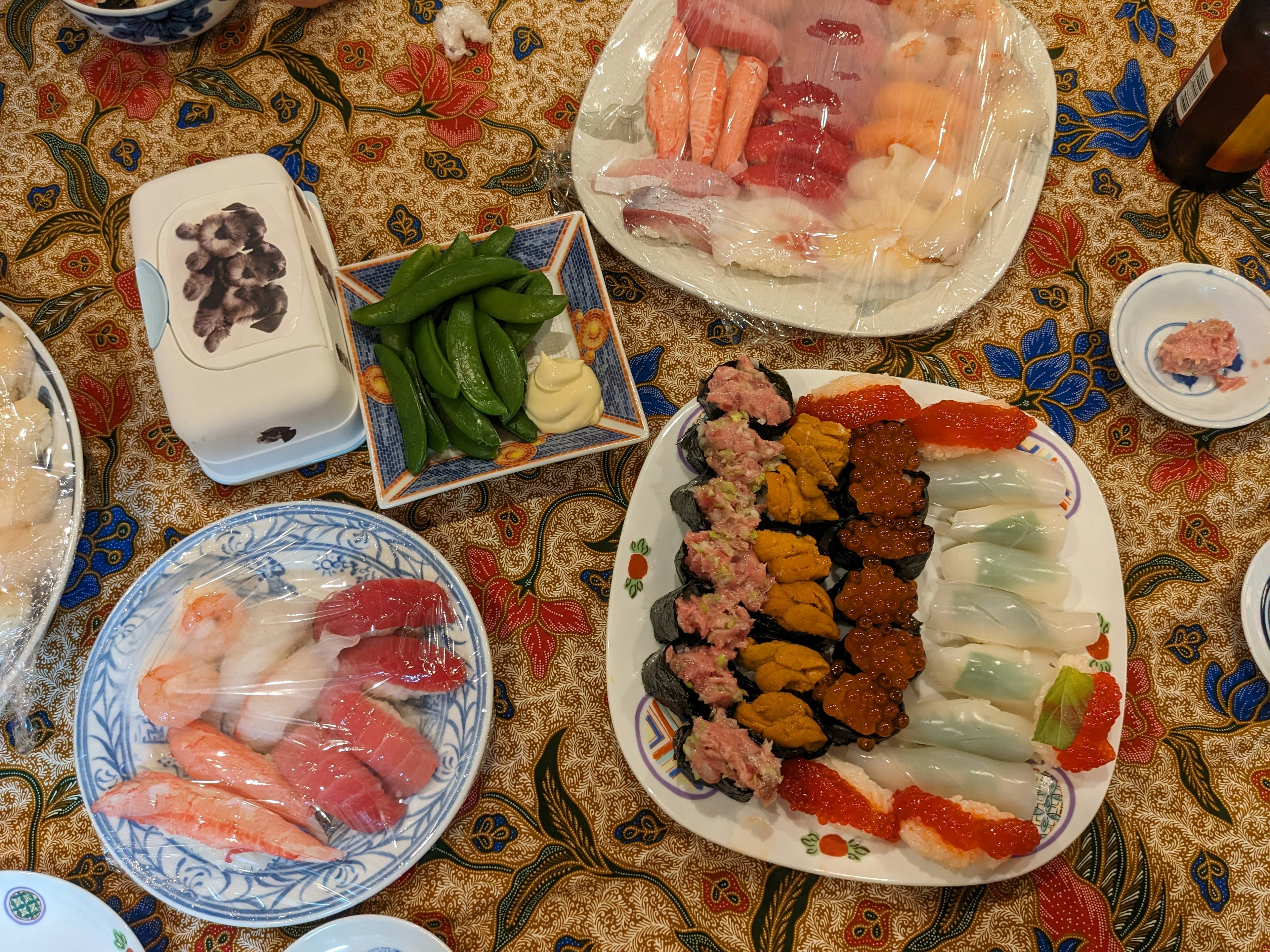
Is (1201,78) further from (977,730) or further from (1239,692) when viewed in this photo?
(977,730)

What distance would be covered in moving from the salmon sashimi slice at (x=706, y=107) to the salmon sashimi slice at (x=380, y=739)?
1481mm

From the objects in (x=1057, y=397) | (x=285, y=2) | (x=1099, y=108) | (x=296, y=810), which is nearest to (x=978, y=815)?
(x=1057, y=397)

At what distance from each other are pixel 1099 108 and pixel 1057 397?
0.88m

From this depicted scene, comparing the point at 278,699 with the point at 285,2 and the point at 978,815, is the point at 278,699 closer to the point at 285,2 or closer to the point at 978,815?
the point at 978,815

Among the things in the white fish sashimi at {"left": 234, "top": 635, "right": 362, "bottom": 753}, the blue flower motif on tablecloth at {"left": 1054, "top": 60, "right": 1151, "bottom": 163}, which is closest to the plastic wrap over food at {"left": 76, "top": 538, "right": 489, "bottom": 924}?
the white fish sashimi at {"left": 234, "top": 635, "right": 362, "bottom": 753}

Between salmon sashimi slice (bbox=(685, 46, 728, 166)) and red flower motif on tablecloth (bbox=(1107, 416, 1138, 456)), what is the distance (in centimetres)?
120

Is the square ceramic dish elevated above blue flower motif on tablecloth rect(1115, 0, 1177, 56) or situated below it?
below

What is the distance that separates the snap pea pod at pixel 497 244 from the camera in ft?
5.88

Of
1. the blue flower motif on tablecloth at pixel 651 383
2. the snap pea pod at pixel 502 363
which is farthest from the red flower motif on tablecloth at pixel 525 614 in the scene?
the blue flower motif on tablecloth at pixel 651 383

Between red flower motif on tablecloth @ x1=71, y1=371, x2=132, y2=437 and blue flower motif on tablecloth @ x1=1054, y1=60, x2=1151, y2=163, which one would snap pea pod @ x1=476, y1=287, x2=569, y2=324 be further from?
blue flower motif on tablecloth @ x1=1054, y1=60, x2=1151, y2=163

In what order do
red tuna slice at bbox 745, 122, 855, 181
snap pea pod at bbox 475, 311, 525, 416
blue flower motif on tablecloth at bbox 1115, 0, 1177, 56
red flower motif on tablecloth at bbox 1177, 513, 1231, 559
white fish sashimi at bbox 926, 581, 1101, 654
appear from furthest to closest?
blue flower motif on tablecloth at bbox 1115, 0, 1177, 56 < red tuna slice at bbox 745, 122, 855, 181 < red flower motif on tablecloth at bbox 1177, 513, 1231, 559 < snap pea pod at bbox 475, 311, 525, 416 < white fish sashimi at bbox 926, 581, 1101, 654

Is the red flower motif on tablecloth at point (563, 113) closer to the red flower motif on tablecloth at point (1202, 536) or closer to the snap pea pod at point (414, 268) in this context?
the snap pea pod at point (414, 268)

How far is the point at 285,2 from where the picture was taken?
2.23 meters

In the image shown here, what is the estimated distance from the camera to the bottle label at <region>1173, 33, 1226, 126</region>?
1.75 meters
